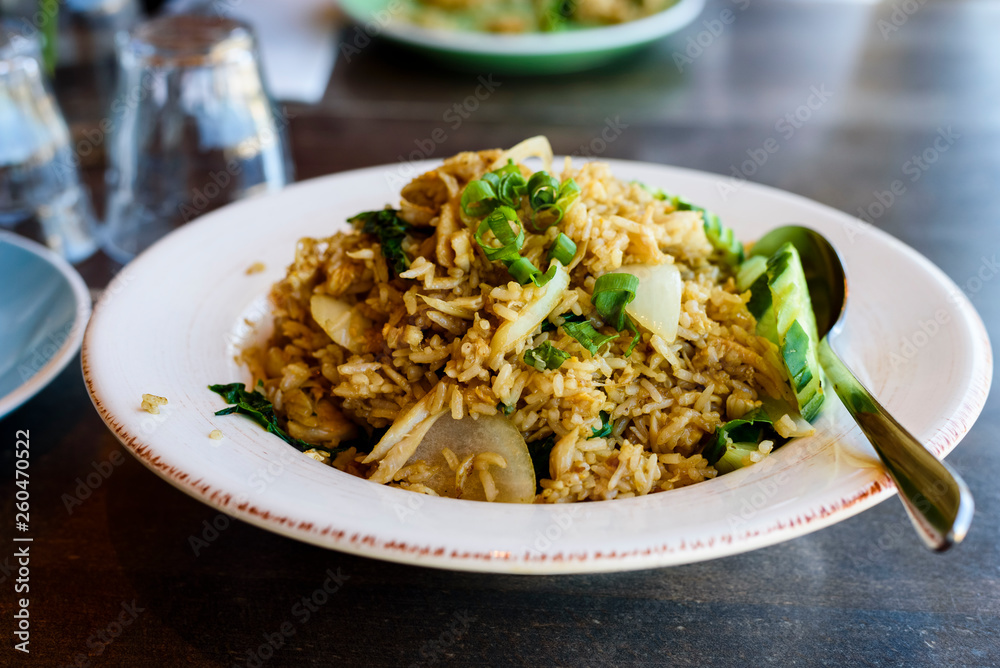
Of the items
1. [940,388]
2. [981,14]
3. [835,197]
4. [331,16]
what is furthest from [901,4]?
[940,388]

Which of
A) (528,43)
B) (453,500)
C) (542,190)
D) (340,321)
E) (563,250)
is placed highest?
(542,190)

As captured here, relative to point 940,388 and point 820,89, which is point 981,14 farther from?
point 940,388

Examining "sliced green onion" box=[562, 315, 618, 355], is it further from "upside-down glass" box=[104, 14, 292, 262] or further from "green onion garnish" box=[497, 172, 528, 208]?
"upside-down glass" box=[104, 14, 292, 262]

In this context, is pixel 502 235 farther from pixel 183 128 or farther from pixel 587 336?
pixel 183 128

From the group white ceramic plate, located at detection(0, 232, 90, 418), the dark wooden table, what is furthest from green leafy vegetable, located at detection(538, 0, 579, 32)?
white ceramic plate, located at detection(0, 232, 90, 418)

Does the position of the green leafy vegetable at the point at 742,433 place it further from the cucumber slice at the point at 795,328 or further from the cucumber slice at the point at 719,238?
the cucumber slice at the point at 719,238

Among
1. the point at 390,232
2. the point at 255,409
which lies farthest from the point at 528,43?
the point at 255,409
